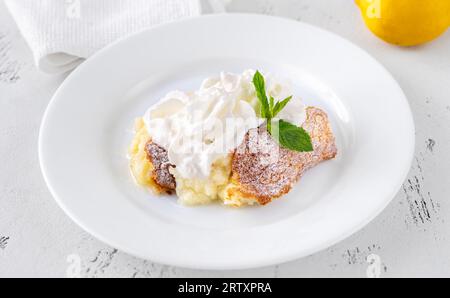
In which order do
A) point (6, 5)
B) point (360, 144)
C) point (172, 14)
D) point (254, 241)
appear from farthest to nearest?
1. point (6, 5)
2. point (172, 14)
3. point (360, 144)
4. point (254, 241)

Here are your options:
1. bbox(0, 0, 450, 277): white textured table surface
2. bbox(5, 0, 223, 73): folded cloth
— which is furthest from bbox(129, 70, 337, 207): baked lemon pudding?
bbox(5, 0, 223, 73): folded cloth

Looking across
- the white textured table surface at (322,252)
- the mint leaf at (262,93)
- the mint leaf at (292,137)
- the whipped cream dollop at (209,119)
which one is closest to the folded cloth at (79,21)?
the white textured table surface at (322,252)

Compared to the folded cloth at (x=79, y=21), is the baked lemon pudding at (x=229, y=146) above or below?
above

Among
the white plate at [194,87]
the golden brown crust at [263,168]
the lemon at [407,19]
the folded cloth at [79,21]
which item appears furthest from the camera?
the folded cloth at [79,21]

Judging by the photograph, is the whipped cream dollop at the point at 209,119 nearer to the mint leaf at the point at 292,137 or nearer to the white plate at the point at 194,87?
the mint leaf at the point at 292,137

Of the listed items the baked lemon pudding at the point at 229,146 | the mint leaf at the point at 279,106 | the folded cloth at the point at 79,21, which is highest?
the mint leaf at the point at 279,106

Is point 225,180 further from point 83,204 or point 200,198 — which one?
point 83,204

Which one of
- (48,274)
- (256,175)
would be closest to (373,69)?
(256,175)
